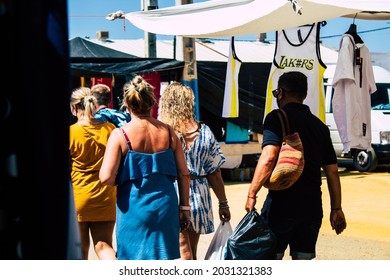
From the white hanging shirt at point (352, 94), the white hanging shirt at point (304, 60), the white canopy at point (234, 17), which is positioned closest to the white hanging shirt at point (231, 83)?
the white hanging shirt at point (304, 60)

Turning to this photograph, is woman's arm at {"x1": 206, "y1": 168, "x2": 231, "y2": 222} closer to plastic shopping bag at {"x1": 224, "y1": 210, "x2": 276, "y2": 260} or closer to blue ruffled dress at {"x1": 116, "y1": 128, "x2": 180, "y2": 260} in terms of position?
plastic shopping bag at {"x1": 224, "y1": 210, "x2": 276, "y2": 260}

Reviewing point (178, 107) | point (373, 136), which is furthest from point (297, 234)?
point (373, 136)

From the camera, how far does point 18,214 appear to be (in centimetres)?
80

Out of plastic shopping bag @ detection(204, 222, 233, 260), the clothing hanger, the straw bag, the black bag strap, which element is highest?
the clothing hanger

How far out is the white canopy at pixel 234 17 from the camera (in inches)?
208

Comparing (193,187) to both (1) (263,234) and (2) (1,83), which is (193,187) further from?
(2) (1,83)

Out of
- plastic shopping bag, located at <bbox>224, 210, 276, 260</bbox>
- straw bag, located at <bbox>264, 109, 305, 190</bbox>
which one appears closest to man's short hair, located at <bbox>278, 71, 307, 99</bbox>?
straw bag, located at <bbox>264, 109, 305, 190</bbox>

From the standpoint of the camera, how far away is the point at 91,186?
4992mm

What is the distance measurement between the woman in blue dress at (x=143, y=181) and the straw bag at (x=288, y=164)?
0.67 meters

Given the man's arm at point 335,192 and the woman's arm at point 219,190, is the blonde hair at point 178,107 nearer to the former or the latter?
the woman's arm at point 219,190

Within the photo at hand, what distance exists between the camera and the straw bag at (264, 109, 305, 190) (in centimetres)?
429

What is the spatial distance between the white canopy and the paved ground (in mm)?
2466
